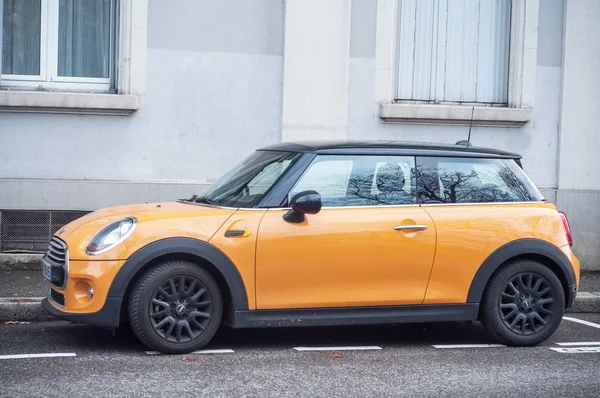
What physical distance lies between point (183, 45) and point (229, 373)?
19.3 feet

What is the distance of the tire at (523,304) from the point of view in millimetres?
7500

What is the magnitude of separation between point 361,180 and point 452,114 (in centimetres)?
481

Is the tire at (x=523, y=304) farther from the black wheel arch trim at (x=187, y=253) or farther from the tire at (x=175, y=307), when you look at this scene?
the tire at (x=175, y=307)

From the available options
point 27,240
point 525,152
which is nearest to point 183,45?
point 27,240

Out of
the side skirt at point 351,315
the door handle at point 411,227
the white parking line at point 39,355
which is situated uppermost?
the door handle at point 411,227

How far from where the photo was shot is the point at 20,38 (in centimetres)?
1123

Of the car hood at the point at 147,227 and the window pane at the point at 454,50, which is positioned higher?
the window pane at the point at 454,50

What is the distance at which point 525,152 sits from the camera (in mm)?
12195

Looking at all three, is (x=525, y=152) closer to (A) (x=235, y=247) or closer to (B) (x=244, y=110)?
(B) (x=244, y=110)

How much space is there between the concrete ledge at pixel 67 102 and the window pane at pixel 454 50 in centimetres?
355

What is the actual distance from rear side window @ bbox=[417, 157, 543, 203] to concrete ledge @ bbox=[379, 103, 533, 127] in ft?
13.0

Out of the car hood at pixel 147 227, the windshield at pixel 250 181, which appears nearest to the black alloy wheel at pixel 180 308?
the car hood at pixel 147 227

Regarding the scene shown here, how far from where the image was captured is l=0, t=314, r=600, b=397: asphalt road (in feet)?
19.2

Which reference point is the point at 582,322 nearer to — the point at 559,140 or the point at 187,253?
the point at 559,140
